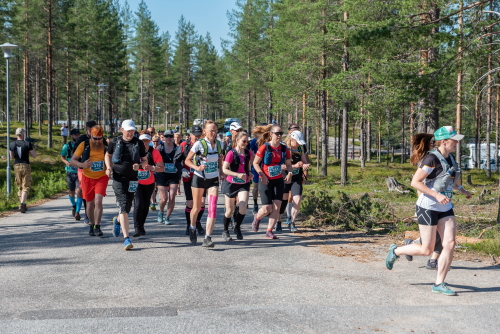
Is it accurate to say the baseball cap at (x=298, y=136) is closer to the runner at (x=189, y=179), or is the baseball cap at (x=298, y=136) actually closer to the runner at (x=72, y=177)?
the runner at (x=189, y=179)

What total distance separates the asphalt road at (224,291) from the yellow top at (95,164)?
1.21 m

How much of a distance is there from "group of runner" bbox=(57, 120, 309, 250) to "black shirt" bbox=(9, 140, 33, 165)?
2.31m

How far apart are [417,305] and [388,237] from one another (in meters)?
4.47

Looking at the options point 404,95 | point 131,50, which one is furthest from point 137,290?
point 131,50

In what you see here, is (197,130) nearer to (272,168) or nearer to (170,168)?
(272,168)

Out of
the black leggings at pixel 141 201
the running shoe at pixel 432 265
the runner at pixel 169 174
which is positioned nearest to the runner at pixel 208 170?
the black leggings at pixel 141 201

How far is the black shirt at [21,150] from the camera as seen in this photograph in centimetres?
1205

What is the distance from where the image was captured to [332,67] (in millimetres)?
27812

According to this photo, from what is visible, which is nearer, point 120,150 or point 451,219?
point 451,219

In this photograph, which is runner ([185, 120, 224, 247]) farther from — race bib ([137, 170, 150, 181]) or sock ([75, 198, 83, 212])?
sock ([75, 198, 83, 212])

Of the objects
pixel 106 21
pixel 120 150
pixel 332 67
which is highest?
pixel 106 21

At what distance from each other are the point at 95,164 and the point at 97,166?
55 mm

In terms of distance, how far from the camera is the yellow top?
Result: 879 cm

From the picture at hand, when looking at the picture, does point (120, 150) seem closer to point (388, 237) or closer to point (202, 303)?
point (202, 303)
